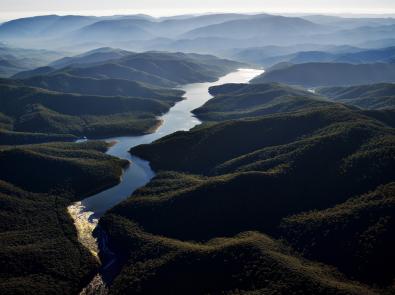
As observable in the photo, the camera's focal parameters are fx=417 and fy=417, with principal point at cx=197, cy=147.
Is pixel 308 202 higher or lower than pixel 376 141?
lower

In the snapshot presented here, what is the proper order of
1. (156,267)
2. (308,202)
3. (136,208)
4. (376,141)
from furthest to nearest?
(376,141)
(136,208)
(308,202)
(156,267)

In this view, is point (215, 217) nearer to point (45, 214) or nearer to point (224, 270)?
point (224, 270)

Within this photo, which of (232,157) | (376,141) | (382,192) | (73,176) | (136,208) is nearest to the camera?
(382,192)

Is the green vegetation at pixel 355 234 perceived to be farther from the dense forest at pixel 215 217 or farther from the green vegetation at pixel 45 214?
the green vegetation at pixel 45 214

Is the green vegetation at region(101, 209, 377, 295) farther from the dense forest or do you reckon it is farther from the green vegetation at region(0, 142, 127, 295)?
the green vegetation at region(0, 142, 127, 295)

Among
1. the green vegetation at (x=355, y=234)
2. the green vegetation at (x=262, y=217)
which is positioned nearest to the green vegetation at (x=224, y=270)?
the green vegetation at (x=262, y=217)

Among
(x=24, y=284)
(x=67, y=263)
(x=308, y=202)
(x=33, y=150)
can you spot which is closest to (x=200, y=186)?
(x=308, y=202)

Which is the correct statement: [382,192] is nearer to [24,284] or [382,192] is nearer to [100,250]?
[100,250]
